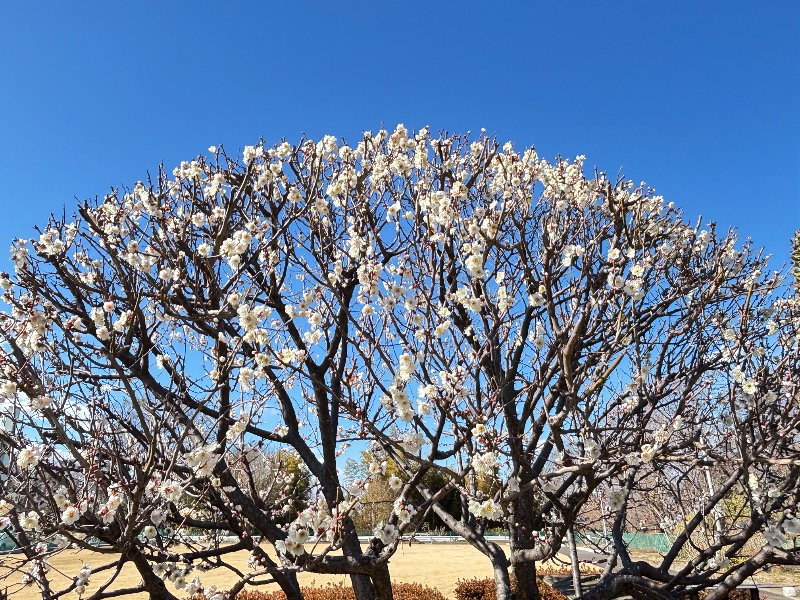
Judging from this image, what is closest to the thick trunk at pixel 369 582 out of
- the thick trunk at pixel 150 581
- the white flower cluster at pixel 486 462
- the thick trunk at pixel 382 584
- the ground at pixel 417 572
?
the thick trunk at pixel 382 584

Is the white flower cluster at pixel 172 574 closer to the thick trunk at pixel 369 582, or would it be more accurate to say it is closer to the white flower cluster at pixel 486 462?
the thick trunk at pixel 369 582

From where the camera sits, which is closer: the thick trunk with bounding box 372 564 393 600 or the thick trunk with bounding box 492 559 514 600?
the thick trunk with bounding box 492 559 514 600

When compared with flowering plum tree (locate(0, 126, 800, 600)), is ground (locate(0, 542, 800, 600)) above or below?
below

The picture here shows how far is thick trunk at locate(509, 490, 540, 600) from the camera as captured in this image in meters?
4.58

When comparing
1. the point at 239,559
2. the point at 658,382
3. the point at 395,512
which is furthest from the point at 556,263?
the point at 239,559

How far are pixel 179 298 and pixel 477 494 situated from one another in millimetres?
2790

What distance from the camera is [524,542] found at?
4.60 metres

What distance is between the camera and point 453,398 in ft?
12.5

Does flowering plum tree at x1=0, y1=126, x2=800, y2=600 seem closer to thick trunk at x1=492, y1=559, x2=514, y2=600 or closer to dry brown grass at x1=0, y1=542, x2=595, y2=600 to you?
thick trunk at x1=492, y1=559, x2=514, y2=600

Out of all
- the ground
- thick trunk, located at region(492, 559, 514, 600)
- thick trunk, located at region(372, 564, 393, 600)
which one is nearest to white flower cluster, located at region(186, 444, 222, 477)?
thick trunk, located at region(372, 564, 393, 600)

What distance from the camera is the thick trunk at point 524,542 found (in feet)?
15.0

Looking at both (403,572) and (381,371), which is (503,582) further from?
(403,572)

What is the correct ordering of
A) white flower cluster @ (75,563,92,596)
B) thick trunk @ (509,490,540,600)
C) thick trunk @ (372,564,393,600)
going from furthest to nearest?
thick trunk @ (509,490,540,600), thick trunk @ (372,564,393,600), white flower cluster @ (75,563,92,596)

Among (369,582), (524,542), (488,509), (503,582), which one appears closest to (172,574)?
(369,582)
